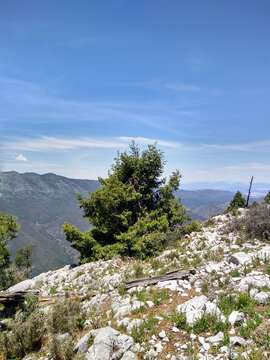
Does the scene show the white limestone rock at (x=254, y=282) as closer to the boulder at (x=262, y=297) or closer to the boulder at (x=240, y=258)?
the boulder at (x=262, y=297)

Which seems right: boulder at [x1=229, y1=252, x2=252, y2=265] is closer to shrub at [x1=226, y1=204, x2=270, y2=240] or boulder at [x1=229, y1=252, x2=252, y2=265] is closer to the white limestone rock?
the white limestone rock

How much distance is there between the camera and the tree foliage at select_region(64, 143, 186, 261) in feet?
84.9

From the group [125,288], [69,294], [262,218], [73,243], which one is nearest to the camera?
[125,288]

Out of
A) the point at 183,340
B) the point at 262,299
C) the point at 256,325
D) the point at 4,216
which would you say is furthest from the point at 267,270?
the point at 4,216

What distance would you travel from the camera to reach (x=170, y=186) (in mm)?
30391

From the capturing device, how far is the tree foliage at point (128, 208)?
25878 mm

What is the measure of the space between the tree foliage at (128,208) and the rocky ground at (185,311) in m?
8.06

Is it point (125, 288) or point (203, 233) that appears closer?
point (125, 288)

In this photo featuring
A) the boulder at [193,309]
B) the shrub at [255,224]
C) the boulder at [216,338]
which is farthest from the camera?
the shrub at [255,224]

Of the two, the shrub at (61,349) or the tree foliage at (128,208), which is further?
the tree foliage at (128,208)

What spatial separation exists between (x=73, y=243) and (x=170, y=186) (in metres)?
8.94

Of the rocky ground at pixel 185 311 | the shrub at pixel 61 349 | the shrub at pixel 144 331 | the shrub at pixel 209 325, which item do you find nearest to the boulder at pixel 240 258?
the rocky ground at pixel 185 311

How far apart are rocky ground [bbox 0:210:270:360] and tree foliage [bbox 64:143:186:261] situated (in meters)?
8.06

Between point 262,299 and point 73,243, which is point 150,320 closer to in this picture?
point 262,299
